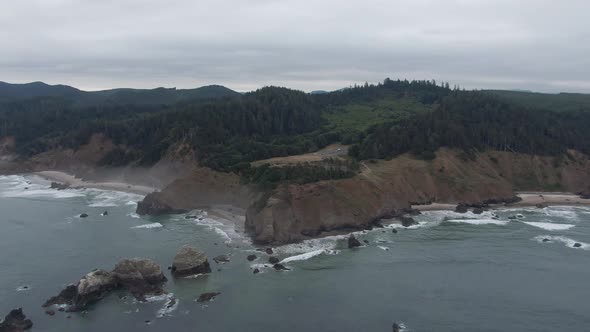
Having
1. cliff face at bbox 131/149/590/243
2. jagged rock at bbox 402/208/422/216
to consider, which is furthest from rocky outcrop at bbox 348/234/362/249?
jagged rock at bbox 402/208/422/216

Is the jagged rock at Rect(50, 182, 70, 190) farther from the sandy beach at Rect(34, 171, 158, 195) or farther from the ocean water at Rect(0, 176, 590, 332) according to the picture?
the ocean water at Rect(0, 176, 590, 332)

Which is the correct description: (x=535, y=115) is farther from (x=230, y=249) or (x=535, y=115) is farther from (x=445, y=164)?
(x=230, y=249)

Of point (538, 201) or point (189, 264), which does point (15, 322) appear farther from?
point (538, 201)

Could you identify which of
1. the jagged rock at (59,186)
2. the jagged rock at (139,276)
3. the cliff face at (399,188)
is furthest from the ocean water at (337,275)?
the jagged rock at (59,186)

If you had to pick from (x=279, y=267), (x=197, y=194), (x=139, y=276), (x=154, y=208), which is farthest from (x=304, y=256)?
(x=154, y=208)

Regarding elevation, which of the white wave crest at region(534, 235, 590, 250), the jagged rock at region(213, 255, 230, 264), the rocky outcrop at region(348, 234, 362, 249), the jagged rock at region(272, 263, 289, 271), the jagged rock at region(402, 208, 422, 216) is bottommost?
Answer: the jagged rock at region(213, 255, 230, 264)

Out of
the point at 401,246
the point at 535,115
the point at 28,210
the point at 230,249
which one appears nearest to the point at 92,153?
the point at 28,210
